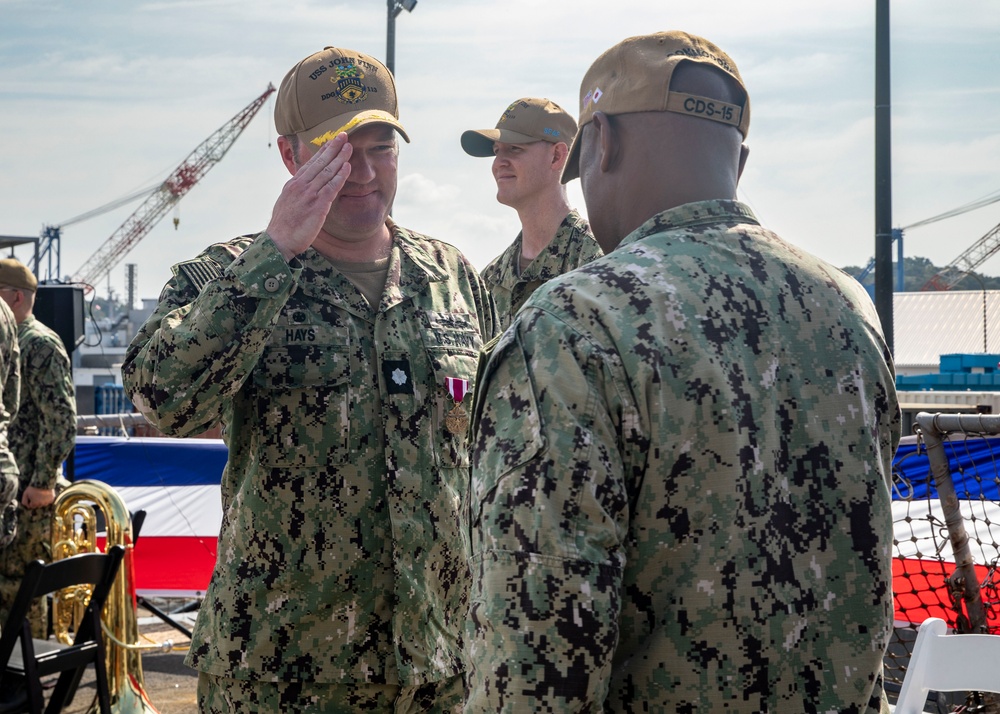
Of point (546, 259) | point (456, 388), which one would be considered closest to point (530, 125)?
point (546, 259)

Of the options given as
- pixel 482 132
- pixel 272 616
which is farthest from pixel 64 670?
pixel 482 132

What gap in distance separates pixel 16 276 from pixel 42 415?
1096mm

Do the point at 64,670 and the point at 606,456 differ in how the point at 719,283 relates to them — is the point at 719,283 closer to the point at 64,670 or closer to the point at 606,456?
the point at 606,456

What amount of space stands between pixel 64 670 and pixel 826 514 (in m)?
3.72

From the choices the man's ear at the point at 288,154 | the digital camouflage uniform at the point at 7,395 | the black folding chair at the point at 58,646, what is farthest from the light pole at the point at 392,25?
the man's ear at the point at 288,154

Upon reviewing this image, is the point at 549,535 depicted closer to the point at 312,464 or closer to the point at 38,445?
the point at 312,464

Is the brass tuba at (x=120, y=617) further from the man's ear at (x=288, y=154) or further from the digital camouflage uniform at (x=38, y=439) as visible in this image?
the man's ear at (x=288, y=154)

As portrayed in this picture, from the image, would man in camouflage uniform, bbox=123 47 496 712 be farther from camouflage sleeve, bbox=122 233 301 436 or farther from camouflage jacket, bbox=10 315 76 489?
camouflage jacket, bbox=10 315 76 489

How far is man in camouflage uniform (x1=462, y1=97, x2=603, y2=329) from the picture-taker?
4.64 meters

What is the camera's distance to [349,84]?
264cm

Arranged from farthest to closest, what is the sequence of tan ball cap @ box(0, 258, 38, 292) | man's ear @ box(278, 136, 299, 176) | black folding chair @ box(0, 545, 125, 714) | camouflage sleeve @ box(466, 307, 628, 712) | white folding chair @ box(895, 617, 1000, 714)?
1. tan ball cap @ box(0, 258, 38, 292)
2. black folding chair @ box(0, 545, 125, 714)
3. white folding chair @ box(895, 617, 1000, 714)
4. man's ear @ box(278, 136, 299, 176)
5. camouflage sleeve @ box(466, 307, 628, 712)

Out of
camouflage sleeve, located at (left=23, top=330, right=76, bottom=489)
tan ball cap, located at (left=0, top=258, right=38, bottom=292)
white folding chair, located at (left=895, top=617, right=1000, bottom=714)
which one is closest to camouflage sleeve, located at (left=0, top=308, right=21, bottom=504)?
camouflage sleeve, located at (left=23, top=330, right=76, bottom=489)

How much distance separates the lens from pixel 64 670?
14.1ft

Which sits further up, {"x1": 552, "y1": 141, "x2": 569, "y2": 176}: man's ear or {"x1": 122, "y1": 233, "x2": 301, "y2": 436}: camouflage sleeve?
{"x1": 552, "y1": 141, "x2": 569, "y2": 176}: man's ear
